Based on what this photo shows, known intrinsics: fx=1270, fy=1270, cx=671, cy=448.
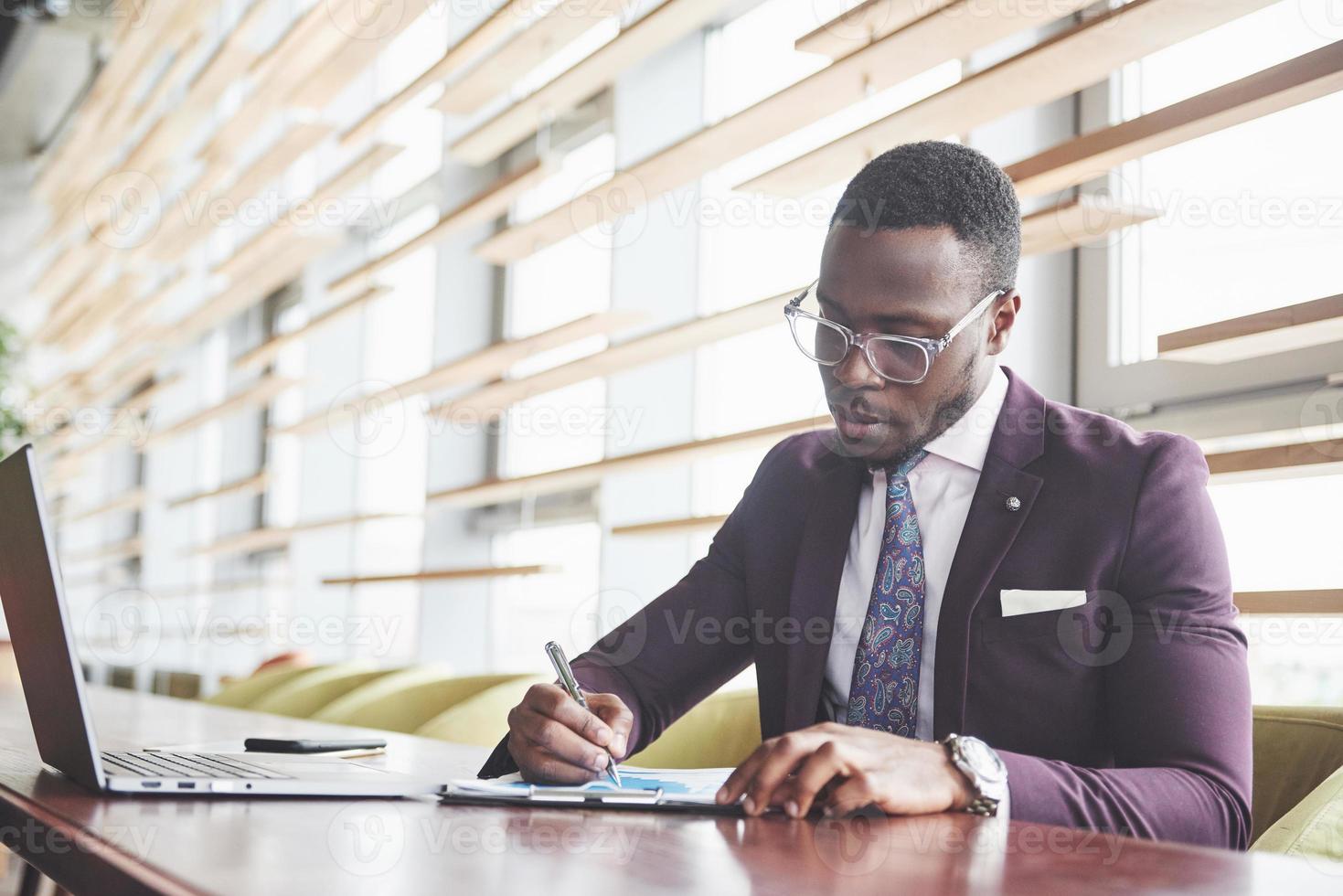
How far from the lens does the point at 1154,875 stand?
0.80 metres

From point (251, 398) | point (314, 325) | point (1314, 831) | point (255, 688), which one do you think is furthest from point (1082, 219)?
point (251, 398)

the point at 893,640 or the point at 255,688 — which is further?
the point at 255,688

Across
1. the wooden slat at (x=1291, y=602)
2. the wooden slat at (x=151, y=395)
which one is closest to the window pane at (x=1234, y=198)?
the wooden slat at (x=1291, y=602)

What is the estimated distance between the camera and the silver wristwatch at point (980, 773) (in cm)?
105

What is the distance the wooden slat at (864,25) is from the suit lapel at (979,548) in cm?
78

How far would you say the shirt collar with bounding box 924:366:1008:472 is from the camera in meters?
1.54

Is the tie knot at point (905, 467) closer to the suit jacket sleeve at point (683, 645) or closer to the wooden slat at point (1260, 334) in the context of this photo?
the suit jacket sleeve at point (683, 645)

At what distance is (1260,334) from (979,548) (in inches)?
19.6

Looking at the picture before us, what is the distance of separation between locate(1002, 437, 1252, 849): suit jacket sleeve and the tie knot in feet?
0.93

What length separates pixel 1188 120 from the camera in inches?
65.1

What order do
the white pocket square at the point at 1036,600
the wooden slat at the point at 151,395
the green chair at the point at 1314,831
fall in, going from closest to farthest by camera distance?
the green chair at the point at 1314,831
the white pocket square at the point at 1036,600
the wooden slat at the point at 151,395

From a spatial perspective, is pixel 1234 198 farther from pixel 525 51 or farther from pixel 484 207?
pixel 484 207

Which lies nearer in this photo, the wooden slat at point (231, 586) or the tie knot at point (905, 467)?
the tie knot at point (905, 467)

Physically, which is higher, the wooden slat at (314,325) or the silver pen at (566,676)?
the wooden slat at (314,325)
